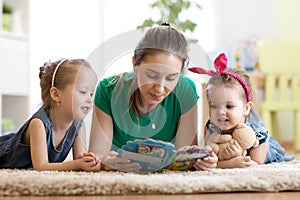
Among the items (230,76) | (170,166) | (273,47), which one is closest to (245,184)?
(170,166)

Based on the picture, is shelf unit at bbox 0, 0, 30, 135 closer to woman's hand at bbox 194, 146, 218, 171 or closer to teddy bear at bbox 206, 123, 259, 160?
teddy bear at bbox 206, 123, 259, 160

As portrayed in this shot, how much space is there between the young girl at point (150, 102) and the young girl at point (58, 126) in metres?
0.04

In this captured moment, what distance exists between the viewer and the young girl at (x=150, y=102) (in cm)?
116

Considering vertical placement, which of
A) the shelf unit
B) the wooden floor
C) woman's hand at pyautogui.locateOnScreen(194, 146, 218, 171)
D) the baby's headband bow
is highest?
the shelf unit

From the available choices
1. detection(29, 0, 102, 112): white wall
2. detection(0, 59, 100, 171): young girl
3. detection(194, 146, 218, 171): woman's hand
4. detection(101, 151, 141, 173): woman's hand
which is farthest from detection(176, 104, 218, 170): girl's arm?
detection(29, 0, 102, 112): white wall

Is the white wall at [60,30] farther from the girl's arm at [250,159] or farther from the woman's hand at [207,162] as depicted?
the woman's hand at [207,162]

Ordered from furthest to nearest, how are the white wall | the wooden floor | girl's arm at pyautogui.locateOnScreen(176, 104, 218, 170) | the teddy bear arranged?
the white wall
the teddy bear
girl's arm at pyautogui.locateOnScreen(176, 104, 218, 170)
the wooden floor

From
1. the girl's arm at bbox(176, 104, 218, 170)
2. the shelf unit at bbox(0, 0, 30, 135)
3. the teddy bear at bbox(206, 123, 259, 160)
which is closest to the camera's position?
the girl's arm at bbox(176, 104, 218, 170)

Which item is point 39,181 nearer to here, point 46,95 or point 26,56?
point 46,95

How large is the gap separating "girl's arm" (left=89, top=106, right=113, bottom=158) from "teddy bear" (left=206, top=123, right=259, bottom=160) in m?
0.28

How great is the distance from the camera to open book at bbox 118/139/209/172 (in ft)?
3.71

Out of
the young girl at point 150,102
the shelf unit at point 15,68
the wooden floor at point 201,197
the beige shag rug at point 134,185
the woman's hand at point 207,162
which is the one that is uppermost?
the shelf unit at point 15,68

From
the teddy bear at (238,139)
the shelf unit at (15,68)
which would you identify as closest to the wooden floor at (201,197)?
the teddy bear at (238,139)

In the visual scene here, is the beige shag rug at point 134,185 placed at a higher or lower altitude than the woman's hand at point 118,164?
lower
